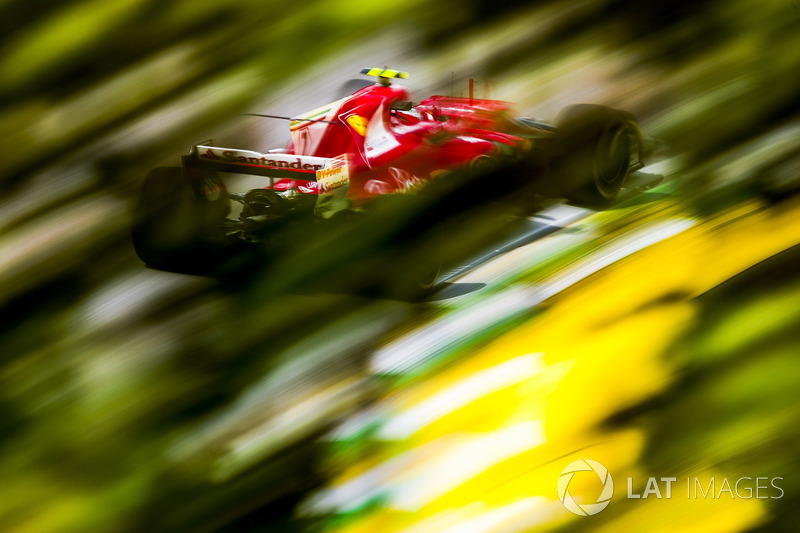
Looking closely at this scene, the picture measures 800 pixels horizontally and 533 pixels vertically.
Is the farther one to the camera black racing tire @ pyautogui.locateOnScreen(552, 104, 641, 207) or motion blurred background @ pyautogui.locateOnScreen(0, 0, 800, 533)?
black racing tire @ pyautogui.locateOnScreen(552, 104, 641, 207)

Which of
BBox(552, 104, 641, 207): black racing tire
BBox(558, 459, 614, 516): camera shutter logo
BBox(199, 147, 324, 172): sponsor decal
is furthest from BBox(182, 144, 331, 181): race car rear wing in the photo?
BBox(558, 459, 614, 516): camera shutter logo

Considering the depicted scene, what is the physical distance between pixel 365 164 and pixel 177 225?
0.21 m

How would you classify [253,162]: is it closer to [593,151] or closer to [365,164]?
[365,164]

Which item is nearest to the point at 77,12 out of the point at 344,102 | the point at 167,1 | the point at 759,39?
the point at 167,1

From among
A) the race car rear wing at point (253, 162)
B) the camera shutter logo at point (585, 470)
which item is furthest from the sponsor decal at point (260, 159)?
the camera shutter logo at point (585, 470)

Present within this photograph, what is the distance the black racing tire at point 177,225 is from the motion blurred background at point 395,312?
2 cm

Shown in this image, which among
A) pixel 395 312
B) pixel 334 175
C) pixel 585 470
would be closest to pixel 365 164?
pixel 334 175

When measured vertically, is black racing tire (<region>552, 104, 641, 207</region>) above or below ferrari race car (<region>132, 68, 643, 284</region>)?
below

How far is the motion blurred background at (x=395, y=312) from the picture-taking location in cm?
78

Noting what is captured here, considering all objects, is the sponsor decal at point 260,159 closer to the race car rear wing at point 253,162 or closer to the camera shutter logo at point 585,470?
the race car rear wing at point 253,162

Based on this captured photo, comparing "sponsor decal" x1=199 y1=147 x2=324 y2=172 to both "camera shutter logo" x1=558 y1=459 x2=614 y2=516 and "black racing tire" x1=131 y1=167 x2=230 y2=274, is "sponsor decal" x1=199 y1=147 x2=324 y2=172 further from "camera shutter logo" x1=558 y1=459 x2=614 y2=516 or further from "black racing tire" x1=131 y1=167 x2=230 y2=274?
"camera shutter logo" x1=558 y1=459 x2=614 y2=516

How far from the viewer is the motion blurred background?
0.78 metres

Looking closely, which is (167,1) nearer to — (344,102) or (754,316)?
(344,102)

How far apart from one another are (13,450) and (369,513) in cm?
38
